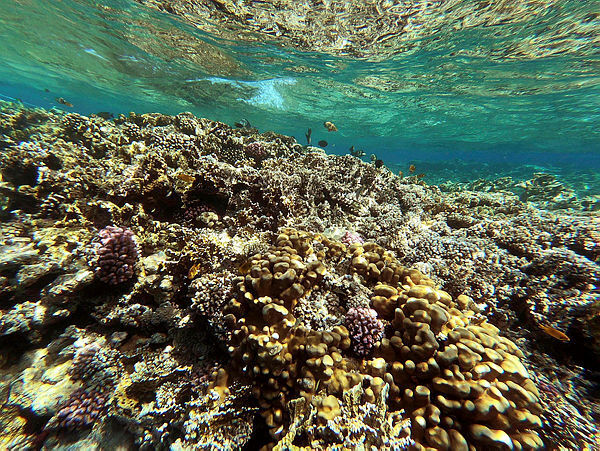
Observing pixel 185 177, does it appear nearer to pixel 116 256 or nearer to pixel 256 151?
pixel 116 256

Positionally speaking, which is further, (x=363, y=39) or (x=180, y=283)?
(x=363, y=39)

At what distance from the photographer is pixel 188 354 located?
2771 mm

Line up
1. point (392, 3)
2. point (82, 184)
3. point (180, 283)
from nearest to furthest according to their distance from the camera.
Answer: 1. point (180, 283)
2. point (82, 184)
3. point (392, 3)

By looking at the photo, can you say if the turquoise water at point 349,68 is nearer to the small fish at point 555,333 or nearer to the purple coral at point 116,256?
the small fish at point 555,333

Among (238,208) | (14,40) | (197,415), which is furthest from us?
(14,40)

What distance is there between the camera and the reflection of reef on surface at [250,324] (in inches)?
85.7

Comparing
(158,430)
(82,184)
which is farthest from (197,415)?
(82,184)

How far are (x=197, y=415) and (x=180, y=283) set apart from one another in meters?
1.61

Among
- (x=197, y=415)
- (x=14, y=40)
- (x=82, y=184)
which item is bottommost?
(x=197, y=415)

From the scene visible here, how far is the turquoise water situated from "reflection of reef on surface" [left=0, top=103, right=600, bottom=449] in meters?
14.5

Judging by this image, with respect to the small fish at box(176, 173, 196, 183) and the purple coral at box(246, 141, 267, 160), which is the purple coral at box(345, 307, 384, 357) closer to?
the small fish at box(176, 173, 196, 183)

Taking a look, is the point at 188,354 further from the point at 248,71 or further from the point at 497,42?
the point at 248,71

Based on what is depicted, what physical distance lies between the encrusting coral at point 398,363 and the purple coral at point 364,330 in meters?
0.08

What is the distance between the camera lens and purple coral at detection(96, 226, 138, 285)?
9.93 feet
